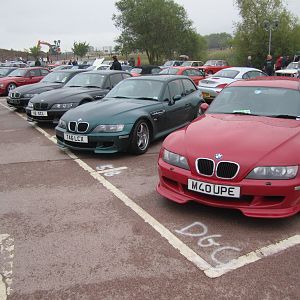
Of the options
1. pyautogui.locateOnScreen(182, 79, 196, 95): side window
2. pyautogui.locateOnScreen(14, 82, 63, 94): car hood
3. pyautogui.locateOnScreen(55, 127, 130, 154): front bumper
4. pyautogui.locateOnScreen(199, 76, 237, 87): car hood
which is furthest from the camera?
pyautogui.locateOnScreen(199, 76, 237, 87): car hood

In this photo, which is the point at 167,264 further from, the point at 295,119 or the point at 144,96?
the point at 144,96

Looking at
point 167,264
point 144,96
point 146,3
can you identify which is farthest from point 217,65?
point 167,264

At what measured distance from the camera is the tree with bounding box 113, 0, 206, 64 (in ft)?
155

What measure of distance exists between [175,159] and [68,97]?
5929 mm

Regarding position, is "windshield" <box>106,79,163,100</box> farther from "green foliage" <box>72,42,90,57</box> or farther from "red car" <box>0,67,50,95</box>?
"green foliage" <box>72,42,90,57</box>

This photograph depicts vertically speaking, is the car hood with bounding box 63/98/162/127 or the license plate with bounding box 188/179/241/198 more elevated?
the car hood with bounding box 63/98/162/127

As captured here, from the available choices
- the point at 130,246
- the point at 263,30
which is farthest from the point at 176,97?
the point at 263,30

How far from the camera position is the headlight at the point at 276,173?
384cm

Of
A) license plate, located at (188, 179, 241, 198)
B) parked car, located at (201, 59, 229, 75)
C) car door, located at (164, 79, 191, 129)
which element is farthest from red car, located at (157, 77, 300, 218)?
parked car, located at (201, 59, 229, 75)

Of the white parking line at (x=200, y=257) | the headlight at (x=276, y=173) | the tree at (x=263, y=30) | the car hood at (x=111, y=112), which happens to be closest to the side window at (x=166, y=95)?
the car hood at (x=111, y=112)

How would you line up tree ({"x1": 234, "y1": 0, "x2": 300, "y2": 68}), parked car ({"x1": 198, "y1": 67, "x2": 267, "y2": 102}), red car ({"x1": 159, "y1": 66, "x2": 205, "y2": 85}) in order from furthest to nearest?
tree ({"x1": 234, "y1": 0, "x2": 300, "y2": 68})
red car ({"x1": 159, "y1": 66, "x2": 205, "y2": 85})
parked car ({"x1": 198, "y1": 67, "x2": 267, "y2": 102})

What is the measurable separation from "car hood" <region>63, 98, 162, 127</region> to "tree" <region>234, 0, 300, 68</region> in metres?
35.0

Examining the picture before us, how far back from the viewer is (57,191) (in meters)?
5.27

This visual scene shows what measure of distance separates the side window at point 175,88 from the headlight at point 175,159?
3.68 m
